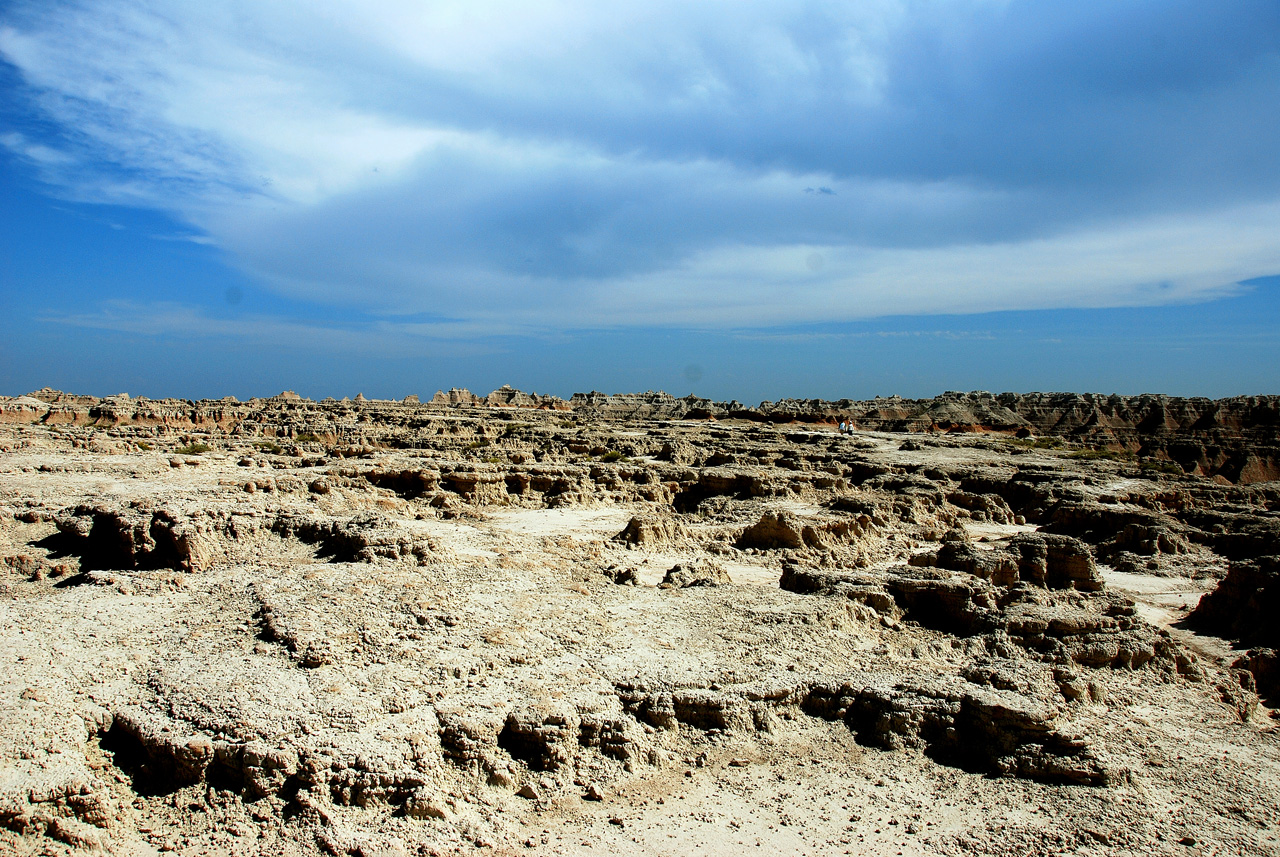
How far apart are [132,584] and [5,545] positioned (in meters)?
3.74

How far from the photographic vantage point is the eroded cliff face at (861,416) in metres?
36.9

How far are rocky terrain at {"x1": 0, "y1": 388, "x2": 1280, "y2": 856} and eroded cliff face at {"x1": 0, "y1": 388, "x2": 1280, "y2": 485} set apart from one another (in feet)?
67.3

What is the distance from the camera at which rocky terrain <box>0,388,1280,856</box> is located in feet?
17.7

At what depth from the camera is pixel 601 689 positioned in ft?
21.9

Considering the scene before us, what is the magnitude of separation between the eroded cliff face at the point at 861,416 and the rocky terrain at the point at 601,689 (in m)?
20.5

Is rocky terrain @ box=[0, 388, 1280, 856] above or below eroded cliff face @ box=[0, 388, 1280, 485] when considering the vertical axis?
below

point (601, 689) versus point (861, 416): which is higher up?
point (861, 416)

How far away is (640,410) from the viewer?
7294 cm

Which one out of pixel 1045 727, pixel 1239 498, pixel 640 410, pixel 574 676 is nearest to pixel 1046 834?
pixel 1045 727

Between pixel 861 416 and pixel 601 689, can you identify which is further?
pixel 861 416

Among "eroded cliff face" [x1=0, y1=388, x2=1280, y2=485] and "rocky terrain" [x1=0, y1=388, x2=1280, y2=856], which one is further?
"eroded cliff face" [x1=0, y1=388, x2=1280, y2=485]

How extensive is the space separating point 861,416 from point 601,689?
6143cm

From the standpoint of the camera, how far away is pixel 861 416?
64.8 meters

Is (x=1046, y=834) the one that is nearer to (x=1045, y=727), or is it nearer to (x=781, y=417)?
(x=1045, y=727)
